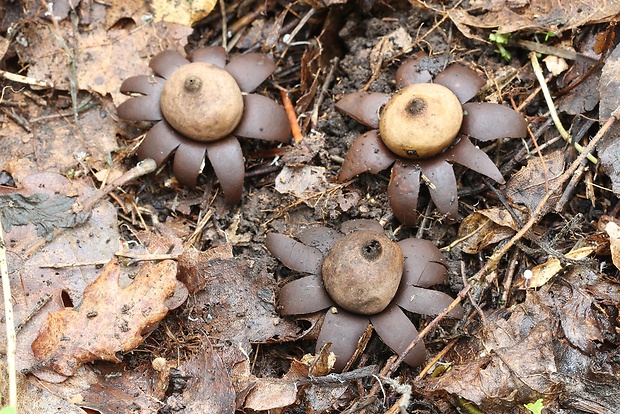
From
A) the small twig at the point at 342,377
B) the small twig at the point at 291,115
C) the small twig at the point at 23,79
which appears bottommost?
the small twig at the point at 342,377

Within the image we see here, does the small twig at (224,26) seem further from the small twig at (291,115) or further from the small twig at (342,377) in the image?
the small twig at (342,377)

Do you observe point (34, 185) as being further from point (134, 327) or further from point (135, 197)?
point (134, 327)

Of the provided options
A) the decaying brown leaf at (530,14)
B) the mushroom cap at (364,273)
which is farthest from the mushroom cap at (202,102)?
the decaying brown leaf at (530,14)

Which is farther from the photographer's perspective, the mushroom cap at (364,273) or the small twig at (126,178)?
the small twig at (126,178)

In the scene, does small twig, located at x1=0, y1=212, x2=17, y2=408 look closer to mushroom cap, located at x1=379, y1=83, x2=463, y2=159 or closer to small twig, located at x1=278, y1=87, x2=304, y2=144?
small twig, located at x1=278, y1=87, x2=304, y2=144

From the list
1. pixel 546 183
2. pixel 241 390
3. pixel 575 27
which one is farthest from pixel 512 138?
pixel 241 390

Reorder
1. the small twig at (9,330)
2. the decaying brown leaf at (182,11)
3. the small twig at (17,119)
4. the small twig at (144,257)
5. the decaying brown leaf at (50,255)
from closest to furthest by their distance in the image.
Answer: the small twig at (9,330) < the decaying brown leaf at (50,255) < the small twig at (144,257) < the small twig at (17,119) < the decaying brown leaf at (182,11)

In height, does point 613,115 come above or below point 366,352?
above
